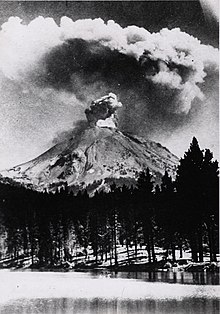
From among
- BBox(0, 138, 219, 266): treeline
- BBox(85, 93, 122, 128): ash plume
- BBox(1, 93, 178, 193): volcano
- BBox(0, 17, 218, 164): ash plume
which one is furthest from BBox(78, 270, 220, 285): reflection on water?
BBox(85, 93, 122, 128): ash plume

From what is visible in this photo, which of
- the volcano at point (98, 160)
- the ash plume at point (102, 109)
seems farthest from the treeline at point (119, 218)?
the ash plume at point (102, 109)

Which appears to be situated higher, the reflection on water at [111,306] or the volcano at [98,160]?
the volcano at [98,160]

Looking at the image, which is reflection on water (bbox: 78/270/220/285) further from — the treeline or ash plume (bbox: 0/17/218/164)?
ash plume (bbox: 0/17/218/164)

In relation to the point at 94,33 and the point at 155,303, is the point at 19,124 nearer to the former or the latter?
the point at 94,33

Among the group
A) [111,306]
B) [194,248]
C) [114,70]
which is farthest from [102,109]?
[111,306]

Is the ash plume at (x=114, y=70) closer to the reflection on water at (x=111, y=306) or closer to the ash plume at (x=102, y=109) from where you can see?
the ash plume at (x=102, y=109)

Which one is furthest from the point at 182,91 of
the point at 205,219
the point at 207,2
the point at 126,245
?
the point at 126,245

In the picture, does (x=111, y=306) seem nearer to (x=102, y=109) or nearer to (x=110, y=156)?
(x=110, y=156)
